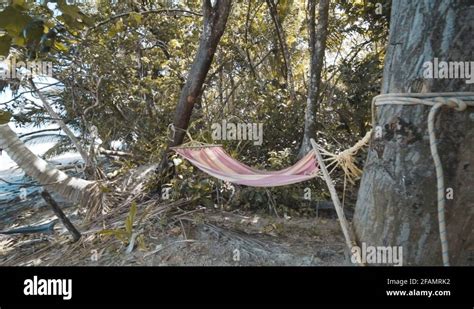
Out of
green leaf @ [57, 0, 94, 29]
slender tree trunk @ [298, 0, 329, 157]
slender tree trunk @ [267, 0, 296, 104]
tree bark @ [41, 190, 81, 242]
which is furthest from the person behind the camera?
slender tree trunk @ [267, 0, 296, 104]

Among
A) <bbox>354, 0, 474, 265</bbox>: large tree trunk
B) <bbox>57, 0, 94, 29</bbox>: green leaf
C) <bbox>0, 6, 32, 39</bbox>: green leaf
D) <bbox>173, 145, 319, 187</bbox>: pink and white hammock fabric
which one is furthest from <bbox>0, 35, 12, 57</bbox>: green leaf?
<bbox>173, 145, 319, 187</bbox>: pink and white hammock fabric

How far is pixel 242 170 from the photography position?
2.22 metres

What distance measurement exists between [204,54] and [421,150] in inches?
82.3

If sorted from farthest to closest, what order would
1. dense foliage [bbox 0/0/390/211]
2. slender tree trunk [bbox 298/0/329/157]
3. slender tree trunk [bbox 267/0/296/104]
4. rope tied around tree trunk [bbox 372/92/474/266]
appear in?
1. slender tree trunk [bbox 267/0/296/104]
2. dense foliage [bbox 0/0/390/211]
3. slender tree trunk [bbox 298/0/329/157]
4. rope tied around tree trunk [bbox 372/92/474/266]

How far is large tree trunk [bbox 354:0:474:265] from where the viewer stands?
0.87m

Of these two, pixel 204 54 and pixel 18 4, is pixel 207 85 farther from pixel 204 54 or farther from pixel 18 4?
pixel 18 4

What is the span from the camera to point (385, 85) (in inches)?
39.5

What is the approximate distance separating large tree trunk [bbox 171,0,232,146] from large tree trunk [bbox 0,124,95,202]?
839mm

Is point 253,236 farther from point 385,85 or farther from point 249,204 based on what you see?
point 385,85

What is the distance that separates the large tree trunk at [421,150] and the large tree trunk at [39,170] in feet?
7.94

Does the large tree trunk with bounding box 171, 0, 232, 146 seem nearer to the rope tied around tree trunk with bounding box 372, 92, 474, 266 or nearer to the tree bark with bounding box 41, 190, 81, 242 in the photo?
the tree bark with bounding box 41, 190, 81, 242

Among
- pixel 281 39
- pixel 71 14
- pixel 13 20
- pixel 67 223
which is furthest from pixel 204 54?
pixel 281 39
